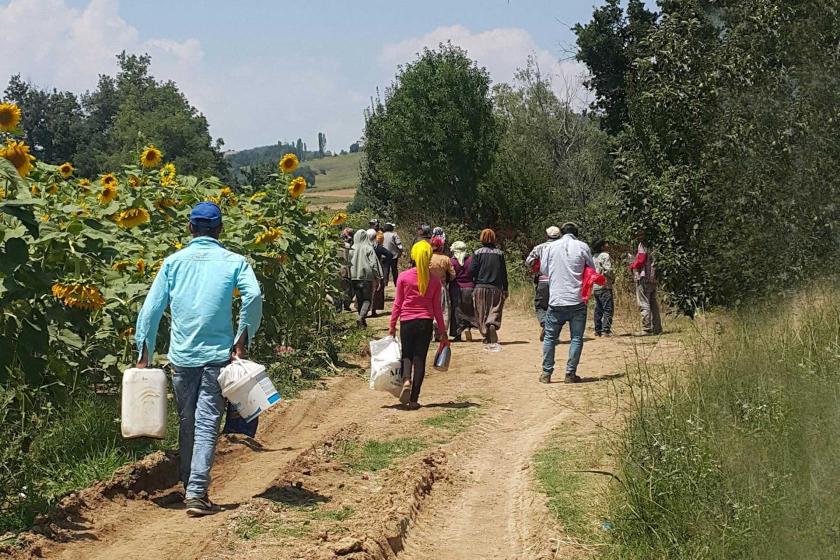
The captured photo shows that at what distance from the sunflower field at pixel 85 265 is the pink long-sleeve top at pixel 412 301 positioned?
1928mm

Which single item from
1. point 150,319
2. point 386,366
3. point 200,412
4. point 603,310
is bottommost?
point 603,310

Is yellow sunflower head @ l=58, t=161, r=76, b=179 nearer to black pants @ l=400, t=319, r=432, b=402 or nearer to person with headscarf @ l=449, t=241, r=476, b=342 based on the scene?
black pants @ l=400, t=319, r=432, b=402

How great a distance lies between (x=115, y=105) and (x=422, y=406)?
5092 inches

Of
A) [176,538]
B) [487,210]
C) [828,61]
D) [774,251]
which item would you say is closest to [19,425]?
[176,538]

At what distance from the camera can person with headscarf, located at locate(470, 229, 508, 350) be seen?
57.4 ft

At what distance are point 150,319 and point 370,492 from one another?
7.15 ft

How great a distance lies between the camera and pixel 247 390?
24.3ft

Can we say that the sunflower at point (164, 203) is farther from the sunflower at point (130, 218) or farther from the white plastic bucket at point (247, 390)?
the white plastic bucket at point (247, 390)

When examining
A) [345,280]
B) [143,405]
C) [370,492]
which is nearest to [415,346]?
[370,492]

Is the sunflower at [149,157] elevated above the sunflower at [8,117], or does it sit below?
below

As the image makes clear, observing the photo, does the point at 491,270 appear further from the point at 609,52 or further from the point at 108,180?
the point at 609,52

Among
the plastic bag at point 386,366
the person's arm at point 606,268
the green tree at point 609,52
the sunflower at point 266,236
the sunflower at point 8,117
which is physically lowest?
the plastic bag at point 386,366

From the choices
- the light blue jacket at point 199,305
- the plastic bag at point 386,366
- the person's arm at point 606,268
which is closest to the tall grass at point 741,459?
the light blue jacket at point 199,305

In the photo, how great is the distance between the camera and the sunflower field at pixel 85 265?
7.42 meters
